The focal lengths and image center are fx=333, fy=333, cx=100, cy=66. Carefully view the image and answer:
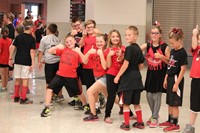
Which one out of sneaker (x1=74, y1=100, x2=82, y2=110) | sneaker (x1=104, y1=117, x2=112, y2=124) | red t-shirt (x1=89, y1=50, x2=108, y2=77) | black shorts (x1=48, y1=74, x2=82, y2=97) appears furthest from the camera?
sneaker (x1=74, y1=100, x2=82, y2=110)

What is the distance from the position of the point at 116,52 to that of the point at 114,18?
14.0 feet

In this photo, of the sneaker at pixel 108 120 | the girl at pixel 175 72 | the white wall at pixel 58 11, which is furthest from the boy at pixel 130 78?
the white wall at pixel 58 11

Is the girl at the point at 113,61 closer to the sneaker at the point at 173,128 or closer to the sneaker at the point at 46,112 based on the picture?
the sneaker at the point at 173,128

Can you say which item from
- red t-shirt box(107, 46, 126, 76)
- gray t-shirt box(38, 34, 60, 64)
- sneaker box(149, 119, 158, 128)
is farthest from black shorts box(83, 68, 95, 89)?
sneaker box(149, 119, 158, 128)

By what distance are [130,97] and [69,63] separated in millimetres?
1185

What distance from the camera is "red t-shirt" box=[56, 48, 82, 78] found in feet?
16.6

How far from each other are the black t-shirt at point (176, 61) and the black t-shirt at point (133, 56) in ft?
1.32

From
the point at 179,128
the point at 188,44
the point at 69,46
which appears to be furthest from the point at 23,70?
the point at 188,44

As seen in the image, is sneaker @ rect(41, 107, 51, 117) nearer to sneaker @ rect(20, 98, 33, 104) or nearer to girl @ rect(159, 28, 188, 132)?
sneaker @ rect(20, 98, 33, 104)

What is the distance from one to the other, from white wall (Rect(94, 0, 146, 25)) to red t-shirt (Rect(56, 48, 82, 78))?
371cm

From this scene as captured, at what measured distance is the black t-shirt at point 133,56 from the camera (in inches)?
171

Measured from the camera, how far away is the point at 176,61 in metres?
4.33

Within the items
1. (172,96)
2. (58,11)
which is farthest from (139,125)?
(58,11)

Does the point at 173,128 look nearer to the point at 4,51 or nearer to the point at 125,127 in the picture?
the point at 125,127
